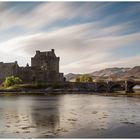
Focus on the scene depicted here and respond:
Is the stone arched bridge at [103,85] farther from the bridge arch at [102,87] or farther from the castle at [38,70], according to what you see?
the castle at [38,70]

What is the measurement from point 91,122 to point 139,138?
499 centimetres

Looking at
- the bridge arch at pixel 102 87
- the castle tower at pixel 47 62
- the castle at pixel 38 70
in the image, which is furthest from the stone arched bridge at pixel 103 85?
the castle tower at pixel 47 62

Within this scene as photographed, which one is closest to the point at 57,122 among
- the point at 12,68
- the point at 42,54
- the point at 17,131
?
the point at 17,131

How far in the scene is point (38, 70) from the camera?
81.7m

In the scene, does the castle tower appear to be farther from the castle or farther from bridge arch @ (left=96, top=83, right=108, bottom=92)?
bridge arch @ (left=96, top=83, right=108, bottom=92)

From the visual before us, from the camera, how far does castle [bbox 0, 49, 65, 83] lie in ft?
260

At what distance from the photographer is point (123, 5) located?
15.8 metres

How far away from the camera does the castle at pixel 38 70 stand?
79.3 metres

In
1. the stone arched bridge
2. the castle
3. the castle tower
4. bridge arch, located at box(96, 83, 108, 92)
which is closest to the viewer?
the stone arched bridge

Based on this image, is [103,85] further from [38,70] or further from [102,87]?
[38,70]

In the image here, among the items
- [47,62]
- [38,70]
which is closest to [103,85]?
[38,70]

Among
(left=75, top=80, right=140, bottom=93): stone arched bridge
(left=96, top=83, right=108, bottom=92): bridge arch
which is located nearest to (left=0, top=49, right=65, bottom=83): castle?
(left=75, top=80, right=140, bottom=93): stone arched bridge

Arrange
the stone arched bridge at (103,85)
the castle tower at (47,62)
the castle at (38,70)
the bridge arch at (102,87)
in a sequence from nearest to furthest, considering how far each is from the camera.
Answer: the stone arched bridge at (103,85), the bridge arch at (102,87), the castle at (38,70), the castle tower at (47,62)

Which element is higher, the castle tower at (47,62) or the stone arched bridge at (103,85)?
the castle tower at (47,62)
